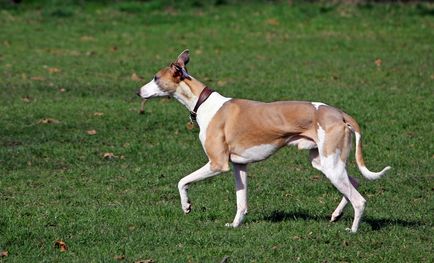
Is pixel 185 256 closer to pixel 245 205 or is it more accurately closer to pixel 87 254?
pixel 87 254

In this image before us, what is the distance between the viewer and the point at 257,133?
9602mm

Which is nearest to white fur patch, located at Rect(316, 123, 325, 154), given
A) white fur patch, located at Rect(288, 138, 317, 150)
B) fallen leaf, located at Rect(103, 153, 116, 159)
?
white fur patch, located at Rect(288, 138, 317, 150)

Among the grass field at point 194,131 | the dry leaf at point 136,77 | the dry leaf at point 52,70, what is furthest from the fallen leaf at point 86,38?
the dry leaf at point 136,77

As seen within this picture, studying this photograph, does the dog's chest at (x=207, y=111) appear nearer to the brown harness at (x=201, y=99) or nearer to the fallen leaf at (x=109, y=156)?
the brown harness at (x=201, y=99)

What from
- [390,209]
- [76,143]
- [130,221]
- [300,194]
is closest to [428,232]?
[390,209]

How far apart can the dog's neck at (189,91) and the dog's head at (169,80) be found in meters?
0.04

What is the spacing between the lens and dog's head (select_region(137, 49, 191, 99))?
9969 millimetres

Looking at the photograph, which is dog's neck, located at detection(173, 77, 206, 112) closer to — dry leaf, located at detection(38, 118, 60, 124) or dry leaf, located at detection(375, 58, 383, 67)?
dry leaf, located at detection(38, 118, 60, 124)

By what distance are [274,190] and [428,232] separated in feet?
7.91

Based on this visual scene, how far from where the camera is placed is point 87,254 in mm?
8672

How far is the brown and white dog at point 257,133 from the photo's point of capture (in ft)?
30.4

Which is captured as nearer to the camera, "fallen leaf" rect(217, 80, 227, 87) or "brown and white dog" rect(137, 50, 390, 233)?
"brown and white dog" rect(137, 50, 390, 233)

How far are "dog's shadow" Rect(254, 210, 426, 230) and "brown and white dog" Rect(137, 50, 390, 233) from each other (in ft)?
1.07

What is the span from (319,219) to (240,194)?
84 centimetres
